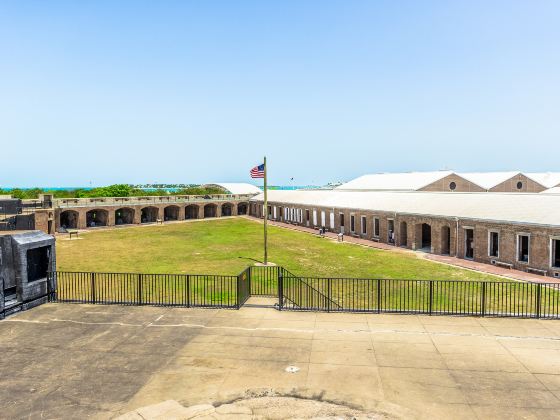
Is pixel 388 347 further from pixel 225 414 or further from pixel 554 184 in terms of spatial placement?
pixel 554 184

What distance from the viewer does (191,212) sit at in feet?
233

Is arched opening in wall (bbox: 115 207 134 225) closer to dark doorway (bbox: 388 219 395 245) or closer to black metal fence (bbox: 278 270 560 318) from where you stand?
dark doorway (bbox: 388 219 395 245)

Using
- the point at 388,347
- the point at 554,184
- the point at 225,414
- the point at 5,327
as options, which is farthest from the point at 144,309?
the point at 554,184

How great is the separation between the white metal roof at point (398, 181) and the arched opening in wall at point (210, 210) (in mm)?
24386

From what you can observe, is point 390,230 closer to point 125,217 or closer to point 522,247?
point 522,247

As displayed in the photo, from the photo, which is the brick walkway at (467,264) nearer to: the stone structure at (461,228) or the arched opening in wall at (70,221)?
the stone structure at (461,228)

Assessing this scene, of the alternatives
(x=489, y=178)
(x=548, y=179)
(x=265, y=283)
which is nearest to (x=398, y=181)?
(x=489, y=178)

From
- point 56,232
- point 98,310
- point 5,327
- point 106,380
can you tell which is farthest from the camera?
point 56,232

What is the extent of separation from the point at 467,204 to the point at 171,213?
161ft

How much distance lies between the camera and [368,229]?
4275 cm

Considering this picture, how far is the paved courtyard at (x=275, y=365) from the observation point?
28.4 feet

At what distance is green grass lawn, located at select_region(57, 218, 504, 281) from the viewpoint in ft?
91.3

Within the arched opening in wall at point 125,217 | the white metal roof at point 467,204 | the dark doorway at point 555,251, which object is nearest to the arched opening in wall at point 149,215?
the arched opening in wall at point 125,217

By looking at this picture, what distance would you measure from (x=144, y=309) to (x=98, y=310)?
170cm
